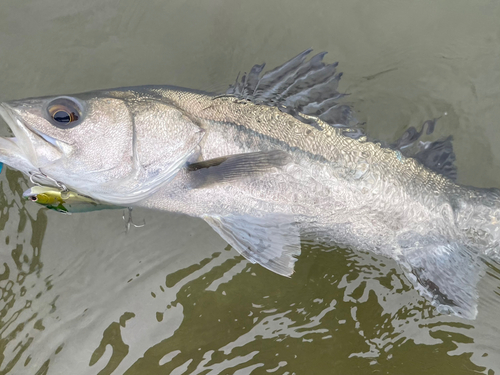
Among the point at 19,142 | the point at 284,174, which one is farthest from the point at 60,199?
the point at 284,174

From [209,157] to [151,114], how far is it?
375 mm

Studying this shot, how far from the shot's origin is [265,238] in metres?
2.08

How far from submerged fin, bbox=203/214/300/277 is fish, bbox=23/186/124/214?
67 centimetres

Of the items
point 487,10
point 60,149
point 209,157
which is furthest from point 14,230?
point 487,10

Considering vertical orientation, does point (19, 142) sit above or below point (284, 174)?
above

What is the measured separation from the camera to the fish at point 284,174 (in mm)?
1911

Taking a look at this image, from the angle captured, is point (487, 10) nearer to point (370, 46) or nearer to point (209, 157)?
point (370, 46)

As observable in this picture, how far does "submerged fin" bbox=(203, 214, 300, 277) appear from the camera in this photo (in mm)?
2055

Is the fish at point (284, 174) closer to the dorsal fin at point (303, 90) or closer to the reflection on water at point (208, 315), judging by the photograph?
the dorsal fin at point (303, 90)

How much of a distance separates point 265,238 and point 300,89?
87 centimetres

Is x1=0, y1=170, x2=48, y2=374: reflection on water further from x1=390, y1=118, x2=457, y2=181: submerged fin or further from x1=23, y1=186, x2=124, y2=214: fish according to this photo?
x1=390, y1=118, x2=457, y2=181: submerged fin

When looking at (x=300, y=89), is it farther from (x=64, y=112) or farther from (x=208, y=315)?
(x=208, y=315)

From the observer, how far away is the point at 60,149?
1.78 meters

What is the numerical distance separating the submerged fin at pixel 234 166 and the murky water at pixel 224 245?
0.76 metres
